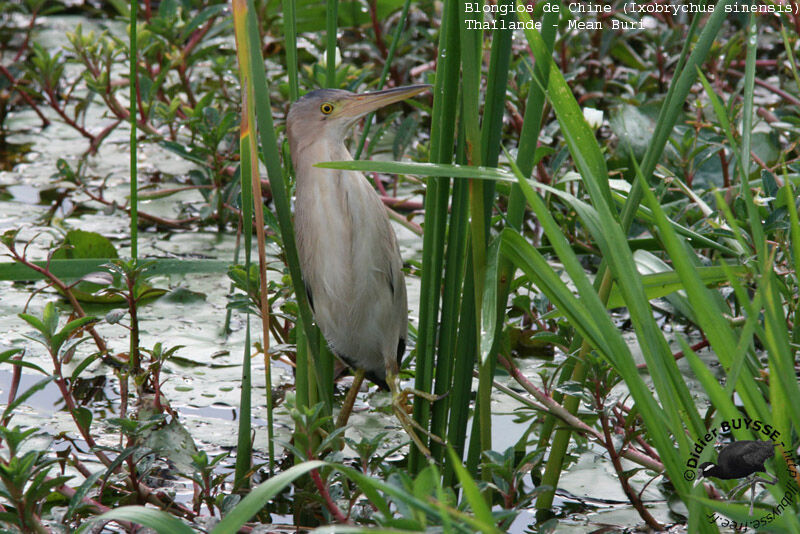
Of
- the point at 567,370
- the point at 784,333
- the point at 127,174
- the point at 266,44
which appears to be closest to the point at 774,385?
the point at 784,333

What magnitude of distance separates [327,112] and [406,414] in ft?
2.32

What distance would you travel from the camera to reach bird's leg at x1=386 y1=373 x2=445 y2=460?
1.63 meters

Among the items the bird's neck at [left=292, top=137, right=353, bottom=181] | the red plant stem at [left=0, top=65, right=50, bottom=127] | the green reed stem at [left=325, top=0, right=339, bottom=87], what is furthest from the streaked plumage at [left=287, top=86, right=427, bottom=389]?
the red plant stem at [left=0, top=65, right=50, bottom=127]

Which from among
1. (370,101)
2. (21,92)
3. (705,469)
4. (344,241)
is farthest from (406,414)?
(21,92)

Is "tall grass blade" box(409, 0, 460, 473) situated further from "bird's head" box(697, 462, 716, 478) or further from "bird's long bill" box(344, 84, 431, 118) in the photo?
"bird's head" box(697, 462, 716, 478)

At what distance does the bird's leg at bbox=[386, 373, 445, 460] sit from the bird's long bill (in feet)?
1.96

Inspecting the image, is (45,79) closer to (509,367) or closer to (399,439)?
(399,439)

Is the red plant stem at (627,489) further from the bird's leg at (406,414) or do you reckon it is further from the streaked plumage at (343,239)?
the streaked plumage at (343,239)

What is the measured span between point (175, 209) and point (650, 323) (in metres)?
2.19

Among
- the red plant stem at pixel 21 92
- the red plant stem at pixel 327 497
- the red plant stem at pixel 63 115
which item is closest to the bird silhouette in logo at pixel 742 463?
the red plant stem at pixel 327 497

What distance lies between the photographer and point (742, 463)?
1.34 m

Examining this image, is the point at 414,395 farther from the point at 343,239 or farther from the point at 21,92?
the point at 21,92

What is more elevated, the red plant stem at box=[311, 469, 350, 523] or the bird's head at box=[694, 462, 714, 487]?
the bird's head at box=[694, 462, 714, 487]

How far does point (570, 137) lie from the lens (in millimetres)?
1369
